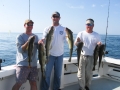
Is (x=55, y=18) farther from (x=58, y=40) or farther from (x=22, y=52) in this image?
(x=22, y=52)

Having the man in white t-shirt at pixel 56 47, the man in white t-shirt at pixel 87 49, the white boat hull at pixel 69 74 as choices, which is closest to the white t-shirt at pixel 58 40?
the man in white t-shirt at pixel 56 47

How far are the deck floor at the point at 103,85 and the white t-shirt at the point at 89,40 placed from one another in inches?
56.3

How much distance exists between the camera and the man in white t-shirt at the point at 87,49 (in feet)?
15.2

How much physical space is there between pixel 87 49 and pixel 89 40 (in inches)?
9.9

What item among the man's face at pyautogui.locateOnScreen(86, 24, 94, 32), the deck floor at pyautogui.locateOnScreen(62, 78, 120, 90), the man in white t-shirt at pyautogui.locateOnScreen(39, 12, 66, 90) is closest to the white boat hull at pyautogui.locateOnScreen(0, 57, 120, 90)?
the deck floor at pyautogui.locateOnScreen(62, 78, 120, 90)

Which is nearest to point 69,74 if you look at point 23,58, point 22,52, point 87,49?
point 87,49

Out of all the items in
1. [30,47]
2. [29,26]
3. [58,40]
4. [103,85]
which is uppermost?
[29,26]

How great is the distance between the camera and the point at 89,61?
4.77 meters

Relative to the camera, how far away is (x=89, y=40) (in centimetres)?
463

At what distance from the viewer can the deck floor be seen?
5545 millimetres

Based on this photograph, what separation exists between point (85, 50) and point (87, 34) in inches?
17.0

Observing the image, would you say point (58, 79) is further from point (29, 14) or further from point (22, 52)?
point (29, 14)

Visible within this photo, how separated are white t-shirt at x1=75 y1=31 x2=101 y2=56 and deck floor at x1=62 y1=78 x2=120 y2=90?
143 cm

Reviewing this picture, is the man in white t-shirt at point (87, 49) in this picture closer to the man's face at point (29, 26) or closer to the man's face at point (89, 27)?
the man's face at point (89, 27)
